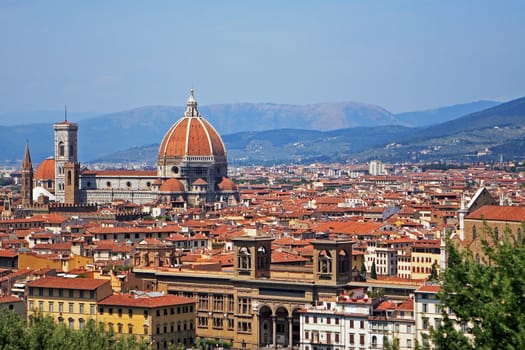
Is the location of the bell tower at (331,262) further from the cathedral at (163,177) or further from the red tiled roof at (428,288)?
the cathedral at (163,177)

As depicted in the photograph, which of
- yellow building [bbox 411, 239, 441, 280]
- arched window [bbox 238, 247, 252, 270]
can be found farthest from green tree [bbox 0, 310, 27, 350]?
yellow building [bbox 411, 239, 441, 280]

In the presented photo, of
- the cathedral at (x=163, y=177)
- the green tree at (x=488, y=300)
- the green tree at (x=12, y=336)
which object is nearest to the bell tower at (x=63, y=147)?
the cathedral at (x=163, y=177)

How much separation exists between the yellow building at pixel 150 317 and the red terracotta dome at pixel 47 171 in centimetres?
10102

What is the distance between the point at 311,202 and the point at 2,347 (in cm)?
10664

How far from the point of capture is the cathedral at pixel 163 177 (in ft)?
495

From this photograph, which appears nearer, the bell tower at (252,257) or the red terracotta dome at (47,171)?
the bell tower at (252,257)

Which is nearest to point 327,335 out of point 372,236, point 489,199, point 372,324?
point 372,324

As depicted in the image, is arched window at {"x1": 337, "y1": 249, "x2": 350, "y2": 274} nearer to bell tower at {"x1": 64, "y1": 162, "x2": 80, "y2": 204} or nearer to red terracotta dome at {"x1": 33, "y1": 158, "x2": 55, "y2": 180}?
bell tower at {"x1": 64, "y1": 162, "x2": 80, "y2": 204}

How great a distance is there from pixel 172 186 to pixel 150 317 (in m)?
90.1

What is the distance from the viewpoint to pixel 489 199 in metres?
75.9

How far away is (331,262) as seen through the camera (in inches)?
2434

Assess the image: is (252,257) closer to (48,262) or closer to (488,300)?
(48,262)

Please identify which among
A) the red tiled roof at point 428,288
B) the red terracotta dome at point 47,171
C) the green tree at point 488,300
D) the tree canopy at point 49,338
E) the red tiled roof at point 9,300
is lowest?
the red tiled roof at point 9,300

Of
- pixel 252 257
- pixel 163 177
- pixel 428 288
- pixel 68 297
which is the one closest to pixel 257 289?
pixel 252 257
